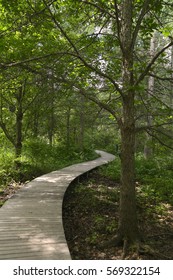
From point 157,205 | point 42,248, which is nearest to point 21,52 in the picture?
point 42,248

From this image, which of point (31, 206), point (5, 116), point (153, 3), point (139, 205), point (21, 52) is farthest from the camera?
point (5, 116)

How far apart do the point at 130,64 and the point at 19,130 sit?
6913mm

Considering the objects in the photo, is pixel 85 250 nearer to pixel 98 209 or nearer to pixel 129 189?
pixel 129 189

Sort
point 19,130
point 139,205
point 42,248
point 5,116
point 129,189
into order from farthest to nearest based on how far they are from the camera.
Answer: point 5,116, point 19,130, point 139,205, point 129,189, point 42,248

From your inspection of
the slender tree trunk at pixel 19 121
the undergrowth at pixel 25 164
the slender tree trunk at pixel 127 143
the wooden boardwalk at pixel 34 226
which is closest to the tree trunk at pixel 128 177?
the slender tree trunk at pixel 127 143

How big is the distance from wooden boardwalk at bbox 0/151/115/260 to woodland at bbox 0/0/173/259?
719 millimetres

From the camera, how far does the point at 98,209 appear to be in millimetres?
7531

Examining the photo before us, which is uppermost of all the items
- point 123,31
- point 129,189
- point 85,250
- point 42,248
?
point 123,31

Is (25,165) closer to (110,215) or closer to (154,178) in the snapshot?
(110,215)

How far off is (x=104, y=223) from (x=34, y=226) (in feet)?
6.37

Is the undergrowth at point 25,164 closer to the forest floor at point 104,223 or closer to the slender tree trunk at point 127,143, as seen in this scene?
the forest floor at point 104,223

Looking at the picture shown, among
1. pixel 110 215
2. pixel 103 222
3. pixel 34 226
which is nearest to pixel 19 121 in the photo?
pixel 110 215

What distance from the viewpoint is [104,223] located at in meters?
6.51

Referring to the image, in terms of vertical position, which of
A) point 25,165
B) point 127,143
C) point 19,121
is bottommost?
point 25,165
